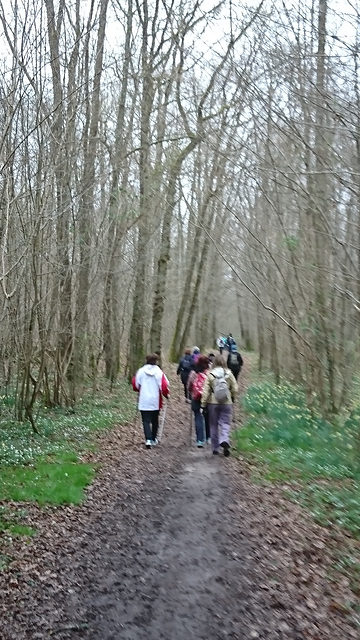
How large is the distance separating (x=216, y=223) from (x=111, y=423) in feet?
36.2

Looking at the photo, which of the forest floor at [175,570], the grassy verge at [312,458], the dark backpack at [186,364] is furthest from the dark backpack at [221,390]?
the dark backpack at [186,364]

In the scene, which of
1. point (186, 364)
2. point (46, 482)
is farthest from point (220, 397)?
point (186, 364)

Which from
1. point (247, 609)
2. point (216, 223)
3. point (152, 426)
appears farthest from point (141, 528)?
point (216, 223)

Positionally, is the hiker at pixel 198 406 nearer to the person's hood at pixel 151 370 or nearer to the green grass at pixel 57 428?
the person's hood at pixel 151 370

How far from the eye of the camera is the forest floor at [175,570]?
4.88m

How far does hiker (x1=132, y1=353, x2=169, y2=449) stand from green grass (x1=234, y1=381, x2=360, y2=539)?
1.73 metres

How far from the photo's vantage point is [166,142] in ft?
73.8

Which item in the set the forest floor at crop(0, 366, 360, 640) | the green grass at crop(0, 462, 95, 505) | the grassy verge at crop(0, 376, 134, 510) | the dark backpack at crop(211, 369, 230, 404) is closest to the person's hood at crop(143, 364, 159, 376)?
the dark backpack at crop(211, 369, 230, 404)

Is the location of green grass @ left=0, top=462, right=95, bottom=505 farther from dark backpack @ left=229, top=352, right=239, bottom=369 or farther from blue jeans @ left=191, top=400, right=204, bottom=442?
dark backpack @ left=229, top=352, right=239, bottom=369

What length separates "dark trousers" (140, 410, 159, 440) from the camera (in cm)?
1219

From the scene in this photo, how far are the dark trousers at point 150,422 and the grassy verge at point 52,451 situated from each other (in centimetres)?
109

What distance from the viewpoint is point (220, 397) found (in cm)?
1142

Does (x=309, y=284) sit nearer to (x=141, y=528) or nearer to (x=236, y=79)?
(x=236, y=79)

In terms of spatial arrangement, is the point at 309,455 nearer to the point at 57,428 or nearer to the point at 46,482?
the point at 46,482
